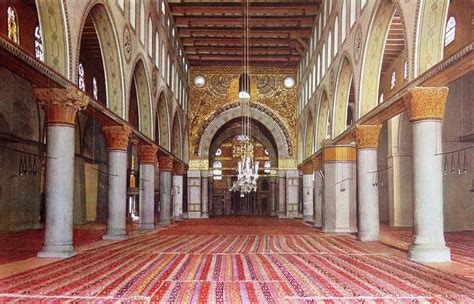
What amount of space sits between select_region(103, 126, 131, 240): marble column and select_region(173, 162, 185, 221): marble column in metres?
12.1

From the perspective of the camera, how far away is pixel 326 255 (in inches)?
444

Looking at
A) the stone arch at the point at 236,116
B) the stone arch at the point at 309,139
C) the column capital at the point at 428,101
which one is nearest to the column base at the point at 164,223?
the stone arch at the point at 309,139

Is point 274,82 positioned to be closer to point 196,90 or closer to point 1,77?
point 196,90

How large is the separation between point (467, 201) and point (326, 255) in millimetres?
9527

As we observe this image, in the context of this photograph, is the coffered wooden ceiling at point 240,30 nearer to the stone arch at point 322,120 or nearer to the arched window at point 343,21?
the stone arch at point 322,120

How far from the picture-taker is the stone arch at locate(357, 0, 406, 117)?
1303cm

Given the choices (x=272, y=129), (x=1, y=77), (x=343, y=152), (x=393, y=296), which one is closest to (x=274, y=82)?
(x=272, y=129)

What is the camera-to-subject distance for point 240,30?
2478cm

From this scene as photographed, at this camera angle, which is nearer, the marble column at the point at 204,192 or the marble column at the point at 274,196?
the marble column at the point at 204,192

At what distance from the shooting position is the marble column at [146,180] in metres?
18.9

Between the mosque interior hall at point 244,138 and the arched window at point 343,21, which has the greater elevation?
the arched window at point 343,21

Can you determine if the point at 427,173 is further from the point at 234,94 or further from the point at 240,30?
the point at 234,94

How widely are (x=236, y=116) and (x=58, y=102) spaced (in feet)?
66.2

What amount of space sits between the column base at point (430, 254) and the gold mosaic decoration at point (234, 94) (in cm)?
2029
